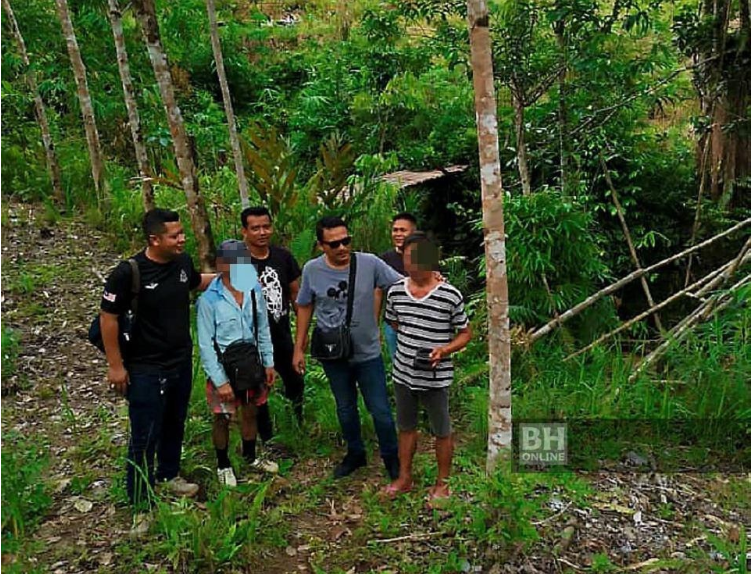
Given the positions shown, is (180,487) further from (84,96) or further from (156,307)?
(84,96)

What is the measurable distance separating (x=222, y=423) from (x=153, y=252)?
3.21 feet

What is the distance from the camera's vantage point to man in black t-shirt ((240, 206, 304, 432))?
4.06 metres

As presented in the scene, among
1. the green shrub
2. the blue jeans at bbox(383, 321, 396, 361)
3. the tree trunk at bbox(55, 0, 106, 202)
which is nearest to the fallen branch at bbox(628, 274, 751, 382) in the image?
the blue jeans at bbox(383, 321, 396, 361)

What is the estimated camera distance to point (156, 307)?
349 cm

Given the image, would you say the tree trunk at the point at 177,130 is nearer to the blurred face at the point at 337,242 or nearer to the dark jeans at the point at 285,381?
the dark jeans at the point at 285,381

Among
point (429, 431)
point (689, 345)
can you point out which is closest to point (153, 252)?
point (429, 431)

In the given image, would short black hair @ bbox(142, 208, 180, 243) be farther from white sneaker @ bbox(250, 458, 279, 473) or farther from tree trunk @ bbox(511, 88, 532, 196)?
tree trunk @ bbox(511, 88, 532, 196)

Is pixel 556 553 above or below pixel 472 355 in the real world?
below

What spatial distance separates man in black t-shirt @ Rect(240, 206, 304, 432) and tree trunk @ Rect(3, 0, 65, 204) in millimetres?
5306

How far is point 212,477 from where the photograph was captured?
3982 millimetres

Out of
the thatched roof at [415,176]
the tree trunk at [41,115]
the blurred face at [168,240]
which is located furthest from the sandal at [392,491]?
the tree trunk at [41,115]

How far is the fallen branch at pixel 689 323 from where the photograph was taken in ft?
15.9

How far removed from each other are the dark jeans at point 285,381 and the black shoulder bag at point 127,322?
3.20 ft

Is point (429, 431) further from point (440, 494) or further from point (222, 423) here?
point (222, 423)
